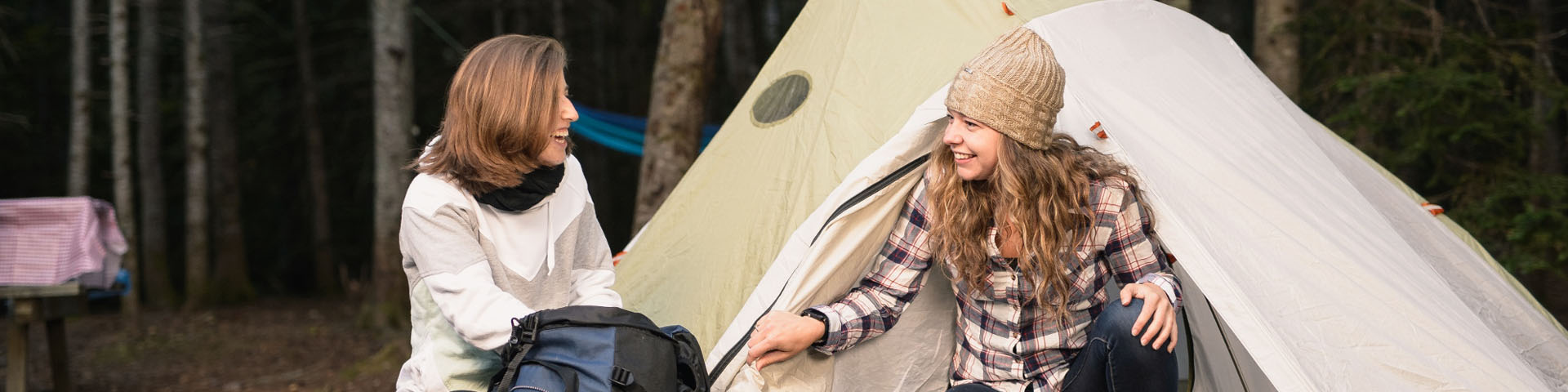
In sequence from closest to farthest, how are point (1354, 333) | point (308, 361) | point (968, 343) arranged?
point (1354, 333) → point (968, 343) → point (308, 361)

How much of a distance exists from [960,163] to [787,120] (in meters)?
1.14

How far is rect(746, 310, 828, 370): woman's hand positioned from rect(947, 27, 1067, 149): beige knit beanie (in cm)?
55

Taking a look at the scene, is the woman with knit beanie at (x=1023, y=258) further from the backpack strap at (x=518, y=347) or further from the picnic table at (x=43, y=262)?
the picnic table at (x=43, y=262)

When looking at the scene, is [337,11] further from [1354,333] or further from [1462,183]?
[1354,333]

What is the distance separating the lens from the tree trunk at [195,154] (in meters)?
9.01

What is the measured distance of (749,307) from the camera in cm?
257

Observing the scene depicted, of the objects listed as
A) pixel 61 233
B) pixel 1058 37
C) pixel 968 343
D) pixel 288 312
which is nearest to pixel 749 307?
pixel 968 343

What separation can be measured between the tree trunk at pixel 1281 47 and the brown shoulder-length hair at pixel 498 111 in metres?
3.99

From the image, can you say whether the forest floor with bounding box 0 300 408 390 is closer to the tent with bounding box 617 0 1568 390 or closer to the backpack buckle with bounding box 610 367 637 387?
the tent with bounding box 617 0 1568 390

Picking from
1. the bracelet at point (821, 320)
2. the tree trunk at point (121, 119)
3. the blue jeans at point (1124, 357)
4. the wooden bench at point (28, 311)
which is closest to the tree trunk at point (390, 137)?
the wooden bench at point (28, 311)

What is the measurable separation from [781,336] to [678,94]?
2893mm

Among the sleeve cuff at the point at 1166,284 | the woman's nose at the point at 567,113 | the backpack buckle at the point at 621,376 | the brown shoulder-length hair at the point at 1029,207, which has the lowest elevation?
the backpack buckle at the point at 621,376

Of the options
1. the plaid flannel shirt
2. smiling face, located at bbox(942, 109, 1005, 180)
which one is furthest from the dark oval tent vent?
smiling face, located at bbox(942, 109, 1005, 180)

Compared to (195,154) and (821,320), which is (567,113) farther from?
(195,154)
